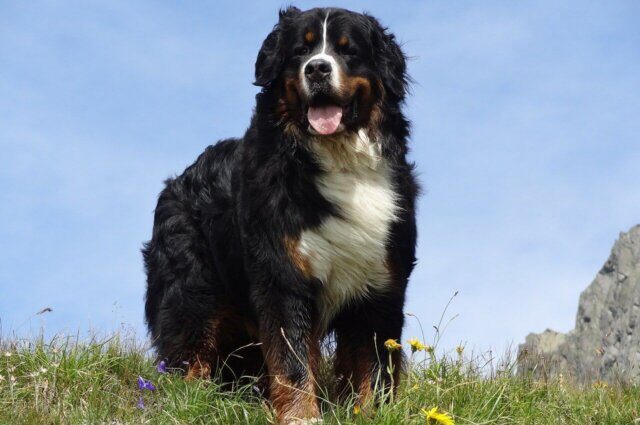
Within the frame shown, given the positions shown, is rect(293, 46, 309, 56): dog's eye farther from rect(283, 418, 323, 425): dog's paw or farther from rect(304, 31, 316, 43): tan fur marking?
rect(283, 418, 323, 425): dog's paw

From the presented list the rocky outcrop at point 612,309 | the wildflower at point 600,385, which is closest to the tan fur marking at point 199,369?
the wildflower at point 600,385

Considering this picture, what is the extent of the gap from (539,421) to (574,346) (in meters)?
101

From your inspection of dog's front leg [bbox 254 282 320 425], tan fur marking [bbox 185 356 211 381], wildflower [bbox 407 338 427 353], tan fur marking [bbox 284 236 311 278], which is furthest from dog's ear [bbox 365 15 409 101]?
tan fur marking [bbox 185 356 211 381]

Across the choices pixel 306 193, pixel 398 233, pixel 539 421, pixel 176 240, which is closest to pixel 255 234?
pixel 306 193

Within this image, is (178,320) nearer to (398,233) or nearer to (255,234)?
(255,234)

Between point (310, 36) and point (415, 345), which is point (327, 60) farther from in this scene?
point (415, 345)

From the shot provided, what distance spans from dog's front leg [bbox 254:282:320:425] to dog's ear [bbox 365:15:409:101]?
1.27 m

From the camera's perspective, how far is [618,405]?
6277 mm

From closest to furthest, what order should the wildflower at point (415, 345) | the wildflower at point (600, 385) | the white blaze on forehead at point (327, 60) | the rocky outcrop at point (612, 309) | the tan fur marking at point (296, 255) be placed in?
the wildflower at point (415, 345), the white blaze on forehead at point (327, 60), the tan fur marking at point (296, 255), the wildflower at point (600, 385), the rocky outcrop at point (612, 309)

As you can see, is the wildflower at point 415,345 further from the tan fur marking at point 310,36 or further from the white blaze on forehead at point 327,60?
the tan fur marking at point 310,36

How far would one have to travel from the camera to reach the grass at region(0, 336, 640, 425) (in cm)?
531

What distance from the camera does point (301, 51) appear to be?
17.7 ft

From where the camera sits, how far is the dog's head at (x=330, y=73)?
5207 mm

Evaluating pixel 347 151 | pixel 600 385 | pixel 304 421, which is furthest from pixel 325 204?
pixel 600 385
